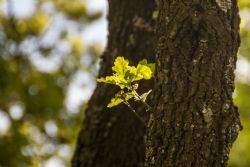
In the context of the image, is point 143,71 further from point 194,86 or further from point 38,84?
point 38,84

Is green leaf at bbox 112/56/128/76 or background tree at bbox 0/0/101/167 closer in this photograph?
green leaf at bbox 112/56/128/76

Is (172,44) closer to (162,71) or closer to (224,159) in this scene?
(162,71)

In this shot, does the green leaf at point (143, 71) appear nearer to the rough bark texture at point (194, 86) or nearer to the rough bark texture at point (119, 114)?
the rough bark texture at point (194, 86)

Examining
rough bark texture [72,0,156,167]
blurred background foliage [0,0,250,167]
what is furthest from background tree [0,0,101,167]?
rough bark texture [72,0,156,167]

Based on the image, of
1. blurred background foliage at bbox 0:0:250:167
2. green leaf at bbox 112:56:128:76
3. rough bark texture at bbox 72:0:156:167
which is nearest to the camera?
green leaf at bbox 112:56:128:76

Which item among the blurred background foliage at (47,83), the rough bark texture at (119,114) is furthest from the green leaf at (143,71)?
the blurred background foliage at (47,83)

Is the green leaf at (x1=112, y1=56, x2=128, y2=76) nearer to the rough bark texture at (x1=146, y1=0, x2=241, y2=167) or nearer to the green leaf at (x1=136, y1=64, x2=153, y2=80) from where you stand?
the green leaf at (x1=136, y1=64, x2=153, y2=80)
